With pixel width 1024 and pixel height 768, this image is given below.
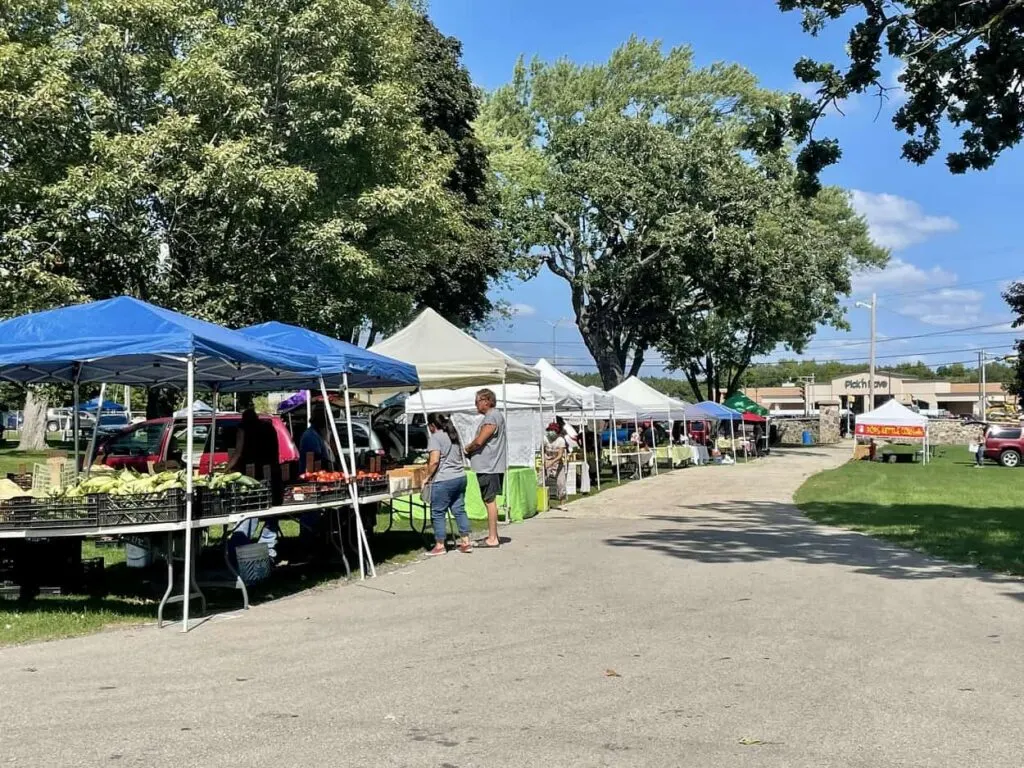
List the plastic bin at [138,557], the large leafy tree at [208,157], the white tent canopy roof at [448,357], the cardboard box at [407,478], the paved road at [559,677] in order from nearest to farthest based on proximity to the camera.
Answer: the paved road at [559,677] → the plastic bin at [138,557] → the cardboard box at [407,478] → the white tent canopy roof at [448,357] → the large leafy tree at [208,157]

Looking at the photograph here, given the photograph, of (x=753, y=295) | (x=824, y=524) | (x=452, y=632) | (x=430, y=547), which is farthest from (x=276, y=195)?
(x=753, y=295)

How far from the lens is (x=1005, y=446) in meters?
40.1

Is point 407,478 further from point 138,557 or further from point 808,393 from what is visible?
point 808,393

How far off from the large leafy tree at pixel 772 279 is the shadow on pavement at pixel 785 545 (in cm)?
1410

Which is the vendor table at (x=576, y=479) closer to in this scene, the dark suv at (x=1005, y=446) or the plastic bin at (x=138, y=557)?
the plastic bin at (x=138, y=557)

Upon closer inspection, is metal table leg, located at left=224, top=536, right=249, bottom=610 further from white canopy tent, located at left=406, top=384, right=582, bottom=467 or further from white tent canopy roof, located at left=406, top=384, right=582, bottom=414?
white tent canopy roof, located at left=406, top=384, right=582, bottom=414

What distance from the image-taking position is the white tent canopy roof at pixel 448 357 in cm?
1516

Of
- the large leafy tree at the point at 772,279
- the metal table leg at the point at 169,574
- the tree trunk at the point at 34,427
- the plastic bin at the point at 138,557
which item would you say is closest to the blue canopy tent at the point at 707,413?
the large leafy tree at the point at 772,279

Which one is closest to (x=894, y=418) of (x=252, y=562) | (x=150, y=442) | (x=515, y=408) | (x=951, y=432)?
(x=515, y=408)

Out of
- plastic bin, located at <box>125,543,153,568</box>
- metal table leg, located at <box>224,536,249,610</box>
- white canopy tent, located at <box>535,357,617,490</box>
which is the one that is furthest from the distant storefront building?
metal table leg, located at <box>224,536,249,610</box>

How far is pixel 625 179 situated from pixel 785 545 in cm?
2549

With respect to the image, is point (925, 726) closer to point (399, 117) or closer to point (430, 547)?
point (430, 547)

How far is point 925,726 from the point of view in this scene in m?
5.08

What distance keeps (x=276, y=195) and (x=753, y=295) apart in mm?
24749
